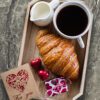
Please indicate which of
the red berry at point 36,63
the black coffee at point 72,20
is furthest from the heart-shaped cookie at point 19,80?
the black coffee at point 72,20

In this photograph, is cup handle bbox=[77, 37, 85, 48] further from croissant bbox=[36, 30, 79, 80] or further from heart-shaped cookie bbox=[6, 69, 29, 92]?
heart-shaped cookie bbox=[6, 69, 29, 92]

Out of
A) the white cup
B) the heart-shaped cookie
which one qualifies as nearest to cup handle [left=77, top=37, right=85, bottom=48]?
the white cup

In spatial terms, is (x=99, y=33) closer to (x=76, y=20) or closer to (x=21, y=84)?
(x=76, y=20)

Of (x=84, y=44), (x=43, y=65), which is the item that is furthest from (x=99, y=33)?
(x=43, y=65)

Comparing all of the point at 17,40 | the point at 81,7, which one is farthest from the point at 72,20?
the point at 17,40

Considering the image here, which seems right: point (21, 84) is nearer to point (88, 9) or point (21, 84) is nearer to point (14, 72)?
point (14, 72)

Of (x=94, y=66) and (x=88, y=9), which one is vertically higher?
(x=88, y=9)
